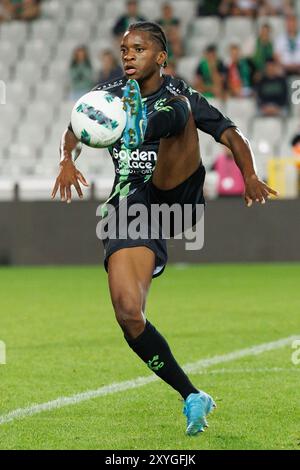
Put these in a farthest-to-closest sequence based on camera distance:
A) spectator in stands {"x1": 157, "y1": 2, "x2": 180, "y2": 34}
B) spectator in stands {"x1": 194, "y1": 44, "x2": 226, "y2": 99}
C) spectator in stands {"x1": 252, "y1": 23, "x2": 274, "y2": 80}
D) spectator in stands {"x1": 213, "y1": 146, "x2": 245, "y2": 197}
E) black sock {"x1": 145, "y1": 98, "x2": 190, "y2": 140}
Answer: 1. spectator in stands {"x1": 157, "y1": 2, "x2": 180, "y2": 34}
2. spectator in stands {"x1": 194, "y1": 44, "x2": 226, "y2": 99}
3. spectator in stands {"x1": 252, "y1": 23, "x2": 274, "y2": 80}
4. spectator in stands {"x1": 213, "y1": 146, "x2": 245, "y2": 197}
5. black sock {"x1": 145, "y1": 98, "x2": 190, "y2": 140}

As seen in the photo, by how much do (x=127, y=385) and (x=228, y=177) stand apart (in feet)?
33.0

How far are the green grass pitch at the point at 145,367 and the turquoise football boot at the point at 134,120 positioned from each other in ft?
4.53

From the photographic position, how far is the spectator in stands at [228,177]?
17359 mm

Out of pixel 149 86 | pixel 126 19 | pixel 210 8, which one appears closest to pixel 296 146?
pixel 126 19

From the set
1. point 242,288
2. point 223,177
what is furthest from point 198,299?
point 223,177

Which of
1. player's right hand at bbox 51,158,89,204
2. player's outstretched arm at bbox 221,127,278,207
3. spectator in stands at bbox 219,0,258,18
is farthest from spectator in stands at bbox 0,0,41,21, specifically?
player's right hand at bbox 51,158,89,204

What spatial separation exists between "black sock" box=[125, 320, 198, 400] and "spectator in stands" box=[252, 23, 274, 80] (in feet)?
43.1

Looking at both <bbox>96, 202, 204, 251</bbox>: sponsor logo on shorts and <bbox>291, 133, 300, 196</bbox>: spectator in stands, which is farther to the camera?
<bbox>291, 133, 300, 196</bbox>: spectator in stands

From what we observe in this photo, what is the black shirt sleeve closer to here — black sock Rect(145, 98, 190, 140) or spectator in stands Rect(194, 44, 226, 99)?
black sock Rect(145, 98, 190, 140)

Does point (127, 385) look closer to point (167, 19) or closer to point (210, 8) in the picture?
point (167, 19)

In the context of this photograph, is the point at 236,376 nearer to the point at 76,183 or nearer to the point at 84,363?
the point at 84,363

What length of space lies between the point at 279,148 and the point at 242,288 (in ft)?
17.0

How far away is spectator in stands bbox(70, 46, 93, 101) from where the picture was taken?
1967 cm

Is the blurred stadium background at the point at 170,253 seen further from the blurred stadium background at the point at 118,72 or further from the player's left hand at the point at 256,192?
the player's left hand at the point at 256,192
